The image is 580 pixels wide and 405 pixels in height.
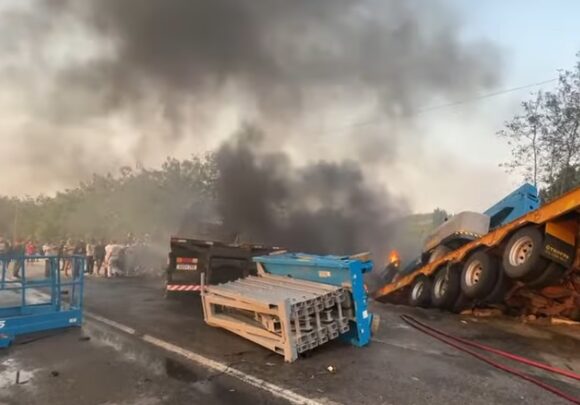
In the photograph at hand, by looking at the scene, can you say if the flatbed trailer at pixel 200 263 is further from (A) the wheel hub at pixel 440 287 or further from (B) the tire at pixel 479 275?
(B) the tire at pixel 479 275

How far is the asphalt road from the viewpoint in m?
4.38

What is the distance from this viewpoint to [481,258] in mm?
8336

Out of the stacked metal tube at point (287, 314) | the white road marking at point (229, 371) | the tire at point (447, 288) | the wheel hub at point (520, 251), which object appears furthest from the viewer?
the tire at point (447, 288)

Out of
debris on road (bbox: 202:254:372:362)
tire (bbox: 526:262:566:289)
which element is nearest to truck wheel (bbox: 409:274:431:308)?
tire (bbox: 526:262:566:289)

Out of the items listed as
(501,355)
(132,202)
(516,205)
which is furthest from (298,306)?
(132,202)

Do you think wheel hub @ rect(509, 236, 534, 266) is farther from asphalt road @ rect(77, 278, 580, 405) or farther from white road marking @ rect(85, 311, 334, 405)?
white road marking @ rect(85, 311, 334, 405)

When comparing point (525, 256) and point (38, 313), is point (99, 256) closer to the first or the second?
point (38, 313)

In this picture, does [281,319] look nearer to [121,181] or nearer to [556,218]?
[556,218]

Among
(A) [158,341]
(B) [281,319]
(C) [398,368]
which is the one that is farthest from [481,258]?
(A) [158,341]

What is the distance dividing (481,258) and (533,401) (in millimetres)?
4343

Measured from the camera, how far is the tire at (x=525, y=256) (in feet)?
23.2

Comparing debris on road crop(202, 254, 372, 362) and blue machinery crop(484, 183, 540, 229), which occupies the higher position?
blue machinery crop(484, 183, 540, 229)

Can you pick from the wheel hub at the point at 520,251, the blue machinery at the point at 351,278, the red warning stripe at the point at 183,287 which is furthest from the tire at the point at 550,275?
the red warning stripe at the point at 183,287

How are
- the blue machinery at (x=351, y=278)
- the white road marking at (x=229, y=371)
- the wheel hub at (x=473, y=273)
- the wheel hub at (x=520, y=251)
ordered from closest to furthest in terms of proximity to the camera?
the white road marking at (x=229, y=371) < the blue machinery at (x=351, y=278) < the wheel hub at (x=520, y=251) < the wheel hub at (x=473, y=273)
